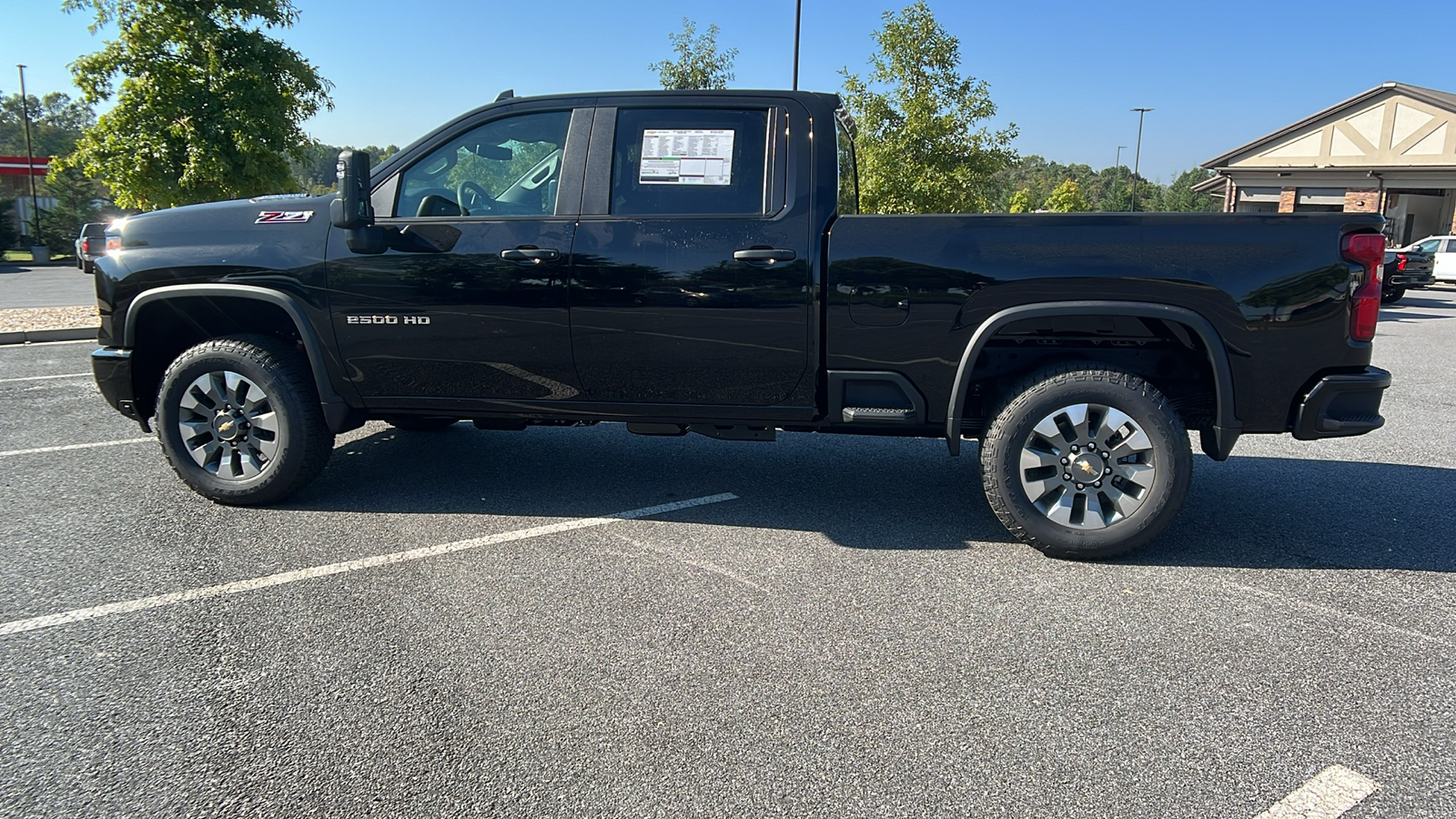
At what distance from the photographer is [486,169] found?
4.45m

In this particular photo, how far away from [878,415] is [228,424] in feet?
10.6

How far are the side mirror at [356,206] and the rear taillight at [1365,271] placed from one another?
424 centimetres

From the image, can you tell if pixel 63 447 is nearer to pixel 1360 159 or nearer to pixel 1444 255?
pixel 1444 255

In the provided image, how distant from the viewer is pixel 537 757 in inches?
99.2

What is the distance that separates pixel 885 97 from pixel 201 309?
42.8 ft

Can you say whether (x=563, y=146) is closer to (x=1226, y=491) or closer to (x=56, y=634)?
(x=56, y=634)

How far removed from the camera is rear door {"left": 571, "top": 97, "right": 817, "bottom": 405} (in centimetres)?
406

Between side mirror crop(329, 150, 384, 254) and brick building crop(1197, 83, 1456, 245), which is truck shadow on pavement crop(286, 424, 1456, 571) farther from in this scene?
brick building crop(1197, 83, 1456, 245)

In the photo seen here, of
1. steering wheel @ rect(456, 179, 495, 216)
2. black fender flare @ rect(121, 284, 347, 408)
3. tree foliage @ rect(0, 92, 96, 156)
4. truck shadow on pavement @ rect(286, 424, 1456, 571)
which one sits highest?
tree foliage @ rect(0, 92, 96, 156)

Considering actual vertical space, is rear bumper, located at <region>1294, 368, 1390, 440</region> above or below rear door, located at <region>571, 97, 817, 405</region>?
below

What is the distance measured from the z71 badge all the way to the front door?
0.68 ft

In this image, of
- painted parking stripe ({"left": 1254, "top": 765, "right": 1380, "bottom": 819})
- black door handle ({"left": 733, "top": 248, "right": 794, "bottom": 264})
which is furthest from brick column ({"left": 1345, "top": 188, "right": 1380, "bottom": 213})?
painted parking stripe ({"left": 1254, "top": 765, "right": 1380, "bottom": 819})

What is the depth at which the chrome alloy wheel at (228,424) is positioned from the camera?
180 inches

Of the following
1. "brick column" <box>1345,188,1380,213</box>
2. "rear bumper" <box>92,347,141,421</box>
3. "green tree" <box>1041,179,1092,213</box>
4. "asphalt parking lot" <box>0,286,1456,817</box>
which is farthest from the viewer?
"green tree" <box>1041,179,1092,213</box>
